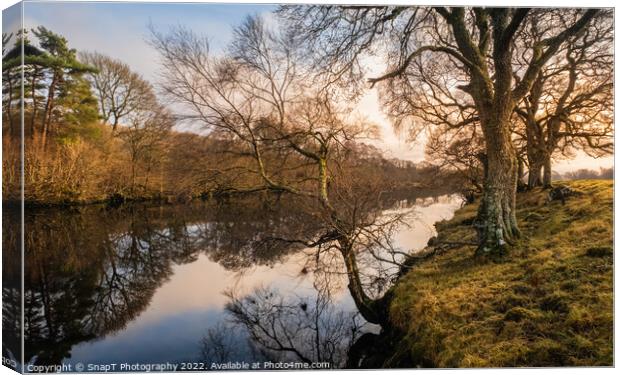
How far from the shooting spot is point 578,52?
396 centimetres

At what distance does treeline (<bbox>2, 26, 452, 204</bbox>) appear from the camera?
3.51 meters

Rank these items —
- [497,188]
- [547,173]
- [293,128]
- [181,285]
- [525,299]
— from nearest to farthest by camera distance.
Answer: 1. [525,299]
2. [181,285]
3. [497,188]
4. [293,128]
5. [547,173]

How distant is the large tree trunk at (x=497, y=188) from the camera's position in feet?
13.8

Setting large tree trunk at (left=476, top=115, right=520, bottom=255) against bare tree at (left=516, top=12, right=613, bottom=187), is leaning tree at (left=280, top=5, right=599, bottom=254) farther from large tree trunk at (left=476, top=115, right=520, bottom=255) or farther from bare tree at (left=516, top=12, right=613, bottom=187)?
bare tree at (left=516, top=12, right=613, bottom=187)

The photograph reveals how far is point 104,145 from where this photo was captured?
4312 millimetres

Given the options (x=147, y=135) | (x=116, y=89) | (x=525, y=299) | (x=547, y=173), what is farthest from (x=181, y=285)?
(x=547, y=173)

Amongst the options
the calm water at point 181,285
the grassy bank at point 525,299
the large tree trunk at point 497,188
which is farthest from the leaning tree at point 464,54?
the calm water at point 181,285

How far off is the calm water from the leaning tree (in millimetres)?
1072

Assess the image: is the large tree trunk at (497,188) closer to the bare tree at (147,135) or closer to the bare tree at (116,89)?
the bare tree at (147,135)

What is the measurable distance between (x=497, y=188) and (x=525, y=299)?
4.23ft

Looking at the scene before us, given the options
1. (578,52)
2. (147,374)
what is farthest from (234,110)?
(578,52)

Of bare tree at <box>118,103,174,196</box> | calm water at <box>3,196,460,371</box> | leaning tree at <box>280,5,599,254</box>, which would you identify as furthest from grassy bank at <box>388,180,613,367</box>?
bare tree at <box>118,103,174,196</box>

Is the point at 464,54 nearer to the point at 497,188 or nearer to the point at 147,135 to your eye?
the point at 497,188

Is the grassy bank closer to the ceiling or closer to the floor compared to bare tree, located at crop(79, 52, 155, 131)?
closer to the floor
